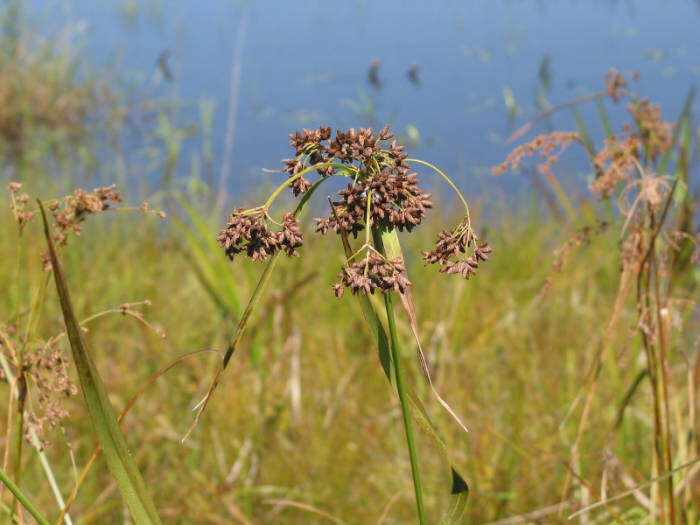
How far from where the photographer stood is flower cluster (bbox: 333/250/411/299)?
0.72 meters

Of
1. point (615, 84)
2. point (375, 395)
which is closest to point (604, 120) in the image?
point (615, 84)

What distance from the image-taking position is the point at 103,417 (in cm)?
75

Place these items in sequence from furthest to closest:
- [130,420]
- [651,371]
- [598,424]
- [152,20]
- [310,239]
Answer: [152,20]
[310,239]
[130,420]
[598,424]
[651,371]

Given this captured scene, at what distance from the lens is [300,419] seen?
267cm

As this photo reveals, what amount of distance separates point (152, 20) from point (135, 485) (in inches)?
483

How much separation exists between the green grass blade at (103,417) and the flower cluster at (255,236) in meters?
0.16

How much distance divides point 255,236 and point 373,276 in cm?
13

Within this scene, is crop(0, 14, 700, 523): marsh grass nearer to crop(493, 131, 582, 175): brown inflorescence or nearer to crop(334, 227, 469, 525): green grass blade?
crop(493, 131, 582, 175): brown inflorescence

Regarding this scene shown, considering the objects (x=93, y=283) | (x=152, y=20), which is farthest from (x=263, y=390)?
(x=152, y=20)

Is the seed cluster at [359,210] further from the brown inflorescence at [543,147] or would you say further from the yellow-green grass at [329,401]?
the yellow-green grass at [329,401]

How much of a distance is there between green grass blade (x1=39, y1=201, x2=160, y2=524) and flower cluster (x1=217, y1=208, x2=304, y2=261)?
0.16 metres

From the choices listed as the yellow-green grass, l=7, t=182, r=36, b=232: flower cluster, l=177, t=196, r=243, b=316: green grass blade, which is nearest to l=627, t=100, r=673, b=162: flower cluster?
the yellow-green grass

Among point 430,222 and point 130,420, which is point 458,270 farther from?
point 430,222

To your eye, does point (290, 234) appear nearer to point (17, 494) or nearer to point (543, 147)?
point (17, 494)
